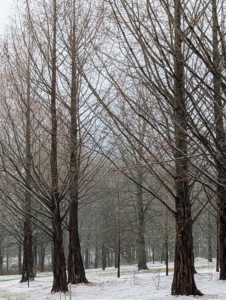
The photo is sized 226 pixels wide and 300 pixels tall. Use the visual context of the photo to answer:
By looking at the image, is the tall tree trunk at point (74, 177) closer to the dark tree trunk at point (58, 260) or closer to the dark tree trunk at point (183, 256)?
the dark tree trunk at point (58, 260)

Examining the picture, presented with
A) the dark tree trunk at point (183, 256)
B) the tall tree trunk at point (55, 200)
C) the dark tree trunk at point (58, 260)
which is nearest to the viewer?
the dark tree trunk at point (183, 256)

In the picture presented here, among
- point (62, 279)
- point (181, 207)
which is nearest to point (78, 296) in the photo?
point (62, 279)

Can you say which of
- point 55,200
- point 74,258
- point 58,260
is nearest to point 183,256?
point 55,200

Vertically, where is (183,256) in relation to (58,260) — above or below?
above

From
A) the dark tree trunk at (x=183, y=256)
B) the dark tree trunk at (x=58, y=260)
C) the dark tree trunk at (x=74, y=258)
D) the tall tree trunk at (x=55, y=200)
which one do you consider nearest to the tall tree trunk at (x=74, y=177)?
the dark tree trunk at (x=74, y=258)

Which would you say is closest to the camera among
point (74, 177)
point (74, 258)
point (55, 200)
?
point (55, 200)

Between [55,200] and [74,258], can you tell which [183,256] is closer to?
[55,200]

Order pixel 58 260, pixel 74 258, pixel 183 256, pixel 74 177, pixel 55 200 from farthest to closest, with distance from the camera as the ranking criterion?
pixel 74 258 < pixel 74 177 < pixel 58 260 < pixel 55 200 < pixel 183 256

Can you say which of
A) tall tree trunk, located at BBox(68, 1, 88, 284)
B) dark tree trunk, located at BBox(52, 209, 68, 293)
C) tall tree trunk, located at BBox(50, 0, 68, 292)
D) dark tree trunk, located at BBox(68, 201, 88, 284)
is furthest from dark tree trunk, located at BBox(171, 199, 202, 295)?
dark tree trunk, located at BBox(68, 201, 88, 284)

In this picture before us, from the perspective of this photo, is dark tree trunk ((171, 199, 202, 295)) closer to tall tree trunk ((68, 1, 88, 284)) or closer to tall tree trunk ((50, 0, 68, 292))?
tall tree trunk ((68, 1, 88, 284))

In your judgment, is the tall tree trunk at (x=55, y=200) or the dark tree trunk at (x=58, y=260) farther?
the dark tree trunk at (x=58, y=260)

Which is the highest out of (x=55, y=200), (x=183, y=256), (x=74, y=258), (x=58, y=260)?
(x=55, y=200)

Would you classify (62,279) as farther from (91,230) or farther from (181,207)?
(91,230)

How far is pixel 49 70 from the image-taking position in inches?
403
